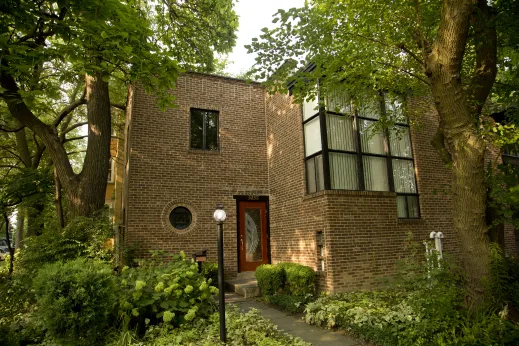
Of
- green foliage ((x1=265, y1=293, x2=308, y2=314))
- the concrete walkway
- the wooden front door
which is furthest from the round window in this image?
green foliage ((x1=265, y1=293, x2=308, y2=314))

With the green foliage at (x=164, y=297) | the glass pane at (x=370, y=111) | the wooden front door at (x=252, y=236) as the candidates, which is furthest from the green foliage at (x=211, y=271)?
the glass pane at (x=370, y=111)

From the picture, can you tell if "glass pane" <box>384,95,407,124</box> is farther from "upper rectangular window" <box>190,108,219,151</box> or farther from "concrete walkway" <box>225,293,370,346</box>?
"concrete walkway" <box>225,293,370,346</box>

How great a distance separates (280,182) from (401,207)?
140 inches

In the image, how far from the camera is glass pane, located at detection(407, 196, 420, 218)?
898 cm

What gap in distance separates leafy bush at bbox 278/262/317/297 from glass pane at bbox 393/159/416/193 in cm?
358

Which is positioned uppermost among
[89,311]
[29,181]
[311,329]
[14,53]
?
[14,53]

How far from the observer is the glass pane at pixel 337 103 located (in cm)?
836

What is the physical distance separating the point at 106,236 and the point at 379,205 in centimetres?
687

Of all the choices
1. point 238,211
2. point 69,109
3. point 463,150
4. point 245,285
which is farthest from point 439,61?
point 69,109

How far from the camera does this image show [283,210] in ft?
31.0

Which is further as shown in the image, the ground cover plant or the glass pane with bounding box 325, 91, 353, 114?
the glass pane with bounding box 325, 91, 353, 114

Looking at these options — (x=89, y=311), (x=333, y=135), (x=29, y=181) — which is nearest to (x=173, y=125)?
(x=333, y=135)

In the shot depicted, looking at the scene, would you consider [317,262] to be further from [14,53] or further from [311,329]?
[14,53]

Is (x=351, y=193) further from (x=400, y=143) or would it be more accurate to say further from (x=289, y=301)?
(x=289, y=301)
